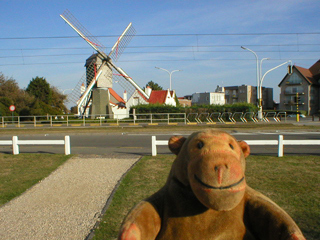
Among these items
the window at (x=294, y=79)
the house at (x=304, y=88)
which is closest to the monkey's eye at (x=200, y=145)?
the house at (x=304, y=88)

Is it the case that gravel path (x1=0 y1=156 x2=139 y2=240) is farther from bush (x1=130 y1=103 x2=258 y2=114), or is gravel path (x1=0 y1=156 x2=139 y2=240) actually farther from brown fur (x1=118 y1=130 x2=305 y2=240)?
bush (x1=130 y1=103 x2=258 y2=114)

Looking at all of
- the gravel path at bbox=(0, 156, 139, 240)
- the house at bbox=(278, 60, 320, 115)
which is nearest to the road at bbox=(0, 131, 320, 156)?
the gravel path at bbox=(0, 156, 139, 240)

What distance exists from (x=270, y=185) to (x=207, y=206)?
525 cm

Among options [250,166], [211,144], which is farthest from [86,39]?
[211,144]

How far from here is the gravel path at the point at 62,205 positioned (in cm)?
484

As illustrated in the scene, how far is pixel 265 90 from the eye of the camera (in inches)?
3344

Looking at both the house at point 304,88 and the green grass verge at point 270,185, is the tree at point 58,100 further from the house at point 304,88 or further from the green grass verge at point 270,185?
the green grass verge at point 270,185

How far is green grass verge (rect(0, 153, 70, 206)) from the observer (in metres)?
7.00

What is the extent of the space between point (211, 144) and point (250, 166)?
6803 mm

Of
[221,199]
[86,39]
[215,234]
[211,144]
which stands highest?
[86,39]

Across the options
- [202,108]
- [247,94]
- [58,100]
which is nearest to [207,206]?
[202,108]

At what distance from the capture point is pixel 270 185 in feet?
22.1

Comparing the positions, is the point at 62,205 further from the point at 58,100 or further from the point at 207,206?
the point at 58,100

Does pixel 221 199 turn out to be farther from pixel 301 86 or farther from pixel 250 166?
pixel 301 86
